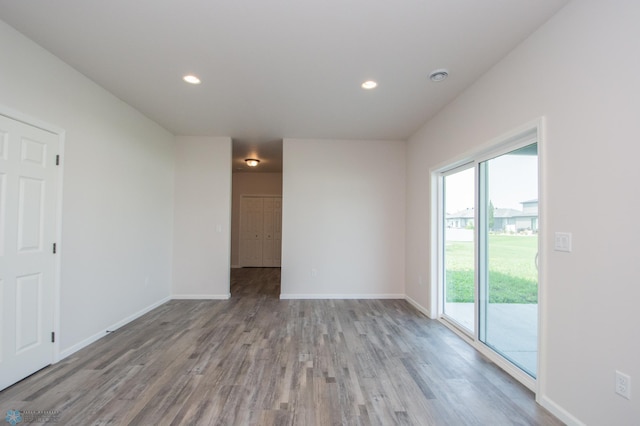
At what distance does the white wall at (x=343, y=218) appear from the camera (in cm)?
482

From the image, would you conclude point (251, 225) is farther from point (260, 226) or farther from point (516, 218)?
point (516, 218)

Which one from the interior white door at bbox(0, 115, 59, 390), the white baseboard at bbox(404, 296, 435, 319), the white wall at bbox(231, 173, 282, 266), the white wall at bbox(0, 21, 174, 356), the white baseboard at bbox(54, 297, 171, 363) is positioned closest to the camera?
the interior white door at bbox(0, 115, 59, 390)

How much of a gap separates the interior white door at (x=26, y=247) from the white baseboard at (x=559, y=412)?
3956 mm

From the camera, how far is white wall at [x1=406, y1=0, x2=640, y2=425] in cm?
147

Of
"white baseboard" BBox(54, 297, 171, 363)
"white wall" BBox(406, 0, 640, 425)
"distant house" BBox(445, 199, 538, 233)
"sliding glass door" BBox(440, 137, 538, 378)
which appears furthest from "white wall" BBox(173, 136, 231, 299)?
"white wall" BBox(406, 0, 640, 425)

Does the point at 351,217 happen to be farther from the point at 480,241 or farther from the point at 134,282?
the point at 134,282

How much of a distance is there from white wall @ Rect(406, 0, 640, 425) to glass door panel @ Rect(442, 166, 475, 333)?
114cm

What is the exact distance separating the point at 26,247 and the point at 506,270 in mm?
4155

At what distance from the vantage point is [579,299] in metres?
1.74

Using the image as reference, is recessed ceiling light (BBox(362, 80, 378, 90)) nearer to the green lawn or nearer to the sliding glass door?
the sliding glass door

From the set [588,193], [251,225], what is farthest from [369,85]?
[251,225]

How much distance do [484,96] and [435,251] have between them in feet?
6.71

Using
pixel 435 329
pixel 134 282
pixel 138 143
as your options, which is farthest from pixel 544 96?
pixel 134 282

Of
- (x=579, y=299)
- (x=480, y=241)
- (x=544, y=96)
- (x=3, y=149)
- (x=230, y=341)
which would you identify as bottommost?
(x=230, y=341)
